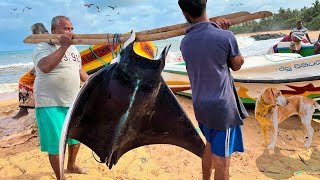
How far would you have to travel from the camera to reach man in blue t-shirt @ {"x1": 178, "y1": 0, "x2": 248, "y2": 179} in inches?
88.2

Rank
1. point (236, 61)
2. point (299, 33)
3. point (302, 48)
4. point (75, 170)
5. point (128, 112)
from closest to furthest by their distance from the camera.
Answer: point (236, 61), point (128, 112), point (75, 170), point (302, 48), point (299, 33)

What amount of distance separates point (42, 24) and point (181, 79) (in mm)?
3191

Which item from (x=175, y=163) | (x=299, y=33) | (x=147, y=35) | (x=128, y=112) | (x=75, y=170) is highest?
(x=147, y=35)

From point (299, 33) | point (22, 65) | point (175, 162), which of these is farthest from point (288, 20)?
point (175, 162)

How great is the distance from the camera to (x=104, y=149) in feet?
9.82

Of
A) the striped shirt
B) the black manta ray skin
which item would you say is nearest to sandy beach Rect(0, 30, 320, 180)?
the black manta ray skin

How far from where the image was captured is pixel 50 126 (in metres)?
3.28

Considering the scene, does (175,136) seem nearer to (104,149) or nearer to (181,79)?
(104,149)

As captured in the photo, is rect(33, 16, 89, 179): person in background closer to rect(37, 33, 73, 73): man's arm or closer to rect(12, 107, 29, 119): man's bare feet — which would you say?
rect(37, 33, 73, 73): man's arm

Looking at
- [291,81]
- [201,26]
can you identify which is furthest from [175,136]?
[291,81]

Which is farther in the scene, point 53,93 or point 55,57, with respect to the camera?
point 53,93

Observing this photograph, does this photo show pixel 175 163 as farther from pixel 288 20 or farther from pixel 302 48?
pixel 288 20

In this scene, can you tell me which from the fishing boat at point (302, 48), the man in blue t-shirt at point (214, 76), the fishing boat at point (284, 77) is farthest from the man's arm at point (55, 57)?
the fishing boat at point (302, 48)

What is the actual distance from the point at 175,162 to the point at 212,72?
234 centimetres
